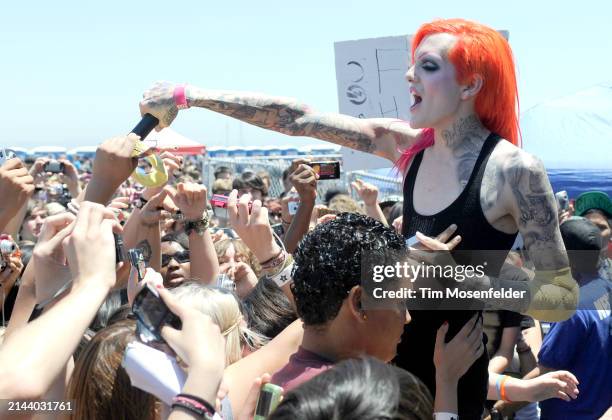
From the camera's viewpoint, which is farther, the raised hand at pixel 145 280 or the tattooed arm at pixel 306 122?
the tattooed arm at pixel 306 122

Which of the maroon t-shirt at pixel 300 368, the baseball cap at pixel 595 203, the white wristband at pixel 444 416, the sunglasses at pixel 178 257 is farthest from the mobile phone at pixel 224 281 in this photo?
the baseball cap at pixel 595 203

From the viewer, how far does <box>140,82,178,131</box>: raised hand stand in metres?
2.74

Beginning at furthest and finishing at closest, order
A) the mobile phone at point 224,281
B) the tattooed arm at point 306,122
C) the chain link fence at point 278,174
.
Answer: the chain link fence at point 278,174, the mobile phone at point 224,281, the tattooed arm at point 306,122

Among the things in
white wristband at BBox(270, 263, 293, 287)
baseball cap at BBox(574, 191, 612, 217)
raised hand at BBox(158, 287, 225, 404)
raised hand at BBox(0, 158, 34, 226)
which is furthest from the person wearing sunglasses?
baseball cap at BBox(574, 191, 612, 217)

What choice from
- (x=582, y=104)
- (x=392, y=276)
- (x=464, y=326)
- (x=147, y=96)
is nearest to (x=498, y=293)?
(x=464, y=326)

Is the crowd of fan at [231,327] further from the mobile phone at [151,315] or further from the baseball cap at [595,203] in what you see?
the baseball cap at [595,203]

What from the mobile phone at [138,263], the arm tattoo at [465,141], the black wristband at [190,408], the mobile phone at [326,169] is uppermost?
the arm tattoo at [465,141]

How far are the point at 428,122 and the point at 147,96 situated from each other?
3.47ft

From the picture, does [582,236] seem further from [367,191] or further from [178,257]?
[178,257]

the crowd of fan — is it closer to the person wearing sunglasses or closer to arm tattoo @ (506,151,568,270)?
the person wearing sunglasses

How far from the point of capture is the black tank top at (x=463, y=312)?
237cm

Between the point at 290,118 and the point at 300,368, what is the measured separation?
1409 millimetres

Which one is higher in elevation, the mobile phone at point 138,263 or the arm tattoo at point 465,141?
the arm tattoo at point 465,141

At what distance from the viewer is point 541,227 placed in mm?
2338
